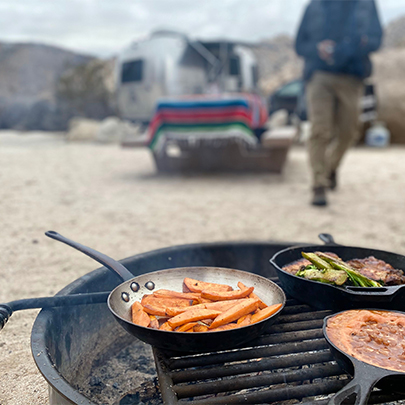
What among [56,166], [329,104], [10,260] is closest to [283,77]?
[56,166]

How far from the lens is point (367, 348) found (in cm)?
115

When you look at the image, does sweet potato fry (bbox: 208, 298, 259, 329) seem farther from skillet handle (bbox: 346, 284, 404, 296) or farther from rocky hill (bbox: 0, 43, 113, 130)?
rocky hill (bbox: 0, 43, 113, 130)

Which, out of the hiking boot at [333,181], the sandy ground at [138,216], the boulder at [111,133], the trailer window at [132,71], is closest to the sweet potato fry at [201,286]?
→ the sandy ground at [138,216]

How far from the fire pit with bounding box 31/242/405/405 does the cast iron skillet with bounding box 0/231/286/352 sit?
6 cm

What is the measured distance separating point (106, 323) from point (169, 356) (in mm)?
639

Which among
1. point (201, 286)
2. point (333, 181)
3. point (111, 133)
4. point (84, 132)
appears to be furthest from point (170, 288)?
point (84, 132)

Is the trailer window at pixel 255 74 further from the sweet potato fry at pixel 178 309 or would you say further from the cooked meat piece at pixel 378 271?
the sweet potato fry at pixel 178 309

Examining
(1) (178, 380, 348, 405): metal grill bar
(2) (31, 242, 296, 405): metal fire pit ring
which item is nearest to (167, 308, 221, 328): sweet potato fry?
(1) (178, 380, 348, 405): metal grill bar

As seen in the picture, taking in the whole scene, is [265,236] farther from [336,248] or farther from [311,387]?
[311,387]

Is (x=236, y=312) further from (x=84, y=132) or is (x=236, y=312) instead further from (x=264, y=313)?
(x=84, y=132)

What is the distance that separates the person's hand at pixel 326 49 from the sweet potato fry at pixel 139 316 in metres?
4.08

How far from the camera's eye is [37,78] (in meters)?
43.5

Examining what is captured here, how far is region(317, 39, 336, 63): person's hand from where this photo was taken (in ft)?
15.0

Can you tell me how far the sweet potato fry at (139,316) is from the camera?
132 cm
